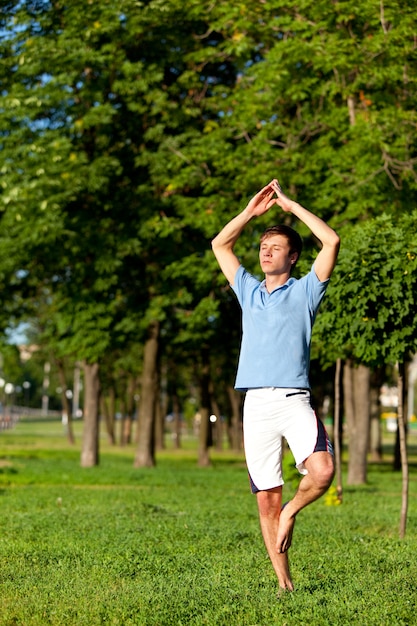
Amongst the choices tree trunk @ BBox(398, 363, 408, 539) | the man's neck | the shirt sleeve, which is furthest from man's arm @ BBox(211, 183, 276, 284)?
tree trunk @ BBox(398, 363, 408, 539)

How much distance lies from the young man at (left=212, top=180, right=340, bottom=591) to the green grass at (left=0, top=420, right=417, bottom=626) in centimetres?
53

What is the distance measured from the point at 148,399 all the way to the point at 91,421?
1787mm

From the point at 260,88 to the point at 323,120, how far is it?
4.93 feet

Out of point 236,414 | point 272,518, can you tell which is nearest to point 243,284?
point 272,518

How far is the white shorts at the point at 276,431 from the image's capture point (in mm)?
6191

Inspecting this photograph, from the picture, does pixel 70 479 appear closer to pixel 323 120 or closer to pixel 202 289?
pixel 202 289

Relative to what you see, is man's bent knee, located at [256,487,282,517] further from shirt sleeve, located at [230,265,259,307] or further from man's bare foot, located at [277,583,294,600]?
shirt sleeve, located at [230,265,259,307]

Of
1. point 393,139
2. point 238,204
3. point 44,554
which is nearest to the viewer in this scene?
point 44,554

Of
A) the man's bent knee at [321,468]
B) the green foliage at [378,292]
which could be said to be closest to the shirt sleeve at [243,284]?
the man's bent knee at [321,468]

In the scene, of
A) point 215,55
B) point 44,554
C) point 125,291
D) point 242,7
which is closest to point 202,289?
point 125,291

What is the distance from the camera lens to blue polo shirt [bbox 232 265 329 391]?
6305 millimetres

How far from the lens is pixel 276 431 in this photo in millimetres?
6297

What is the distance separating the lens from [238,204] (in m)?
22.3

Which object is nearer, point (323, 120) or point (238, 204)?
point (323, 120)
